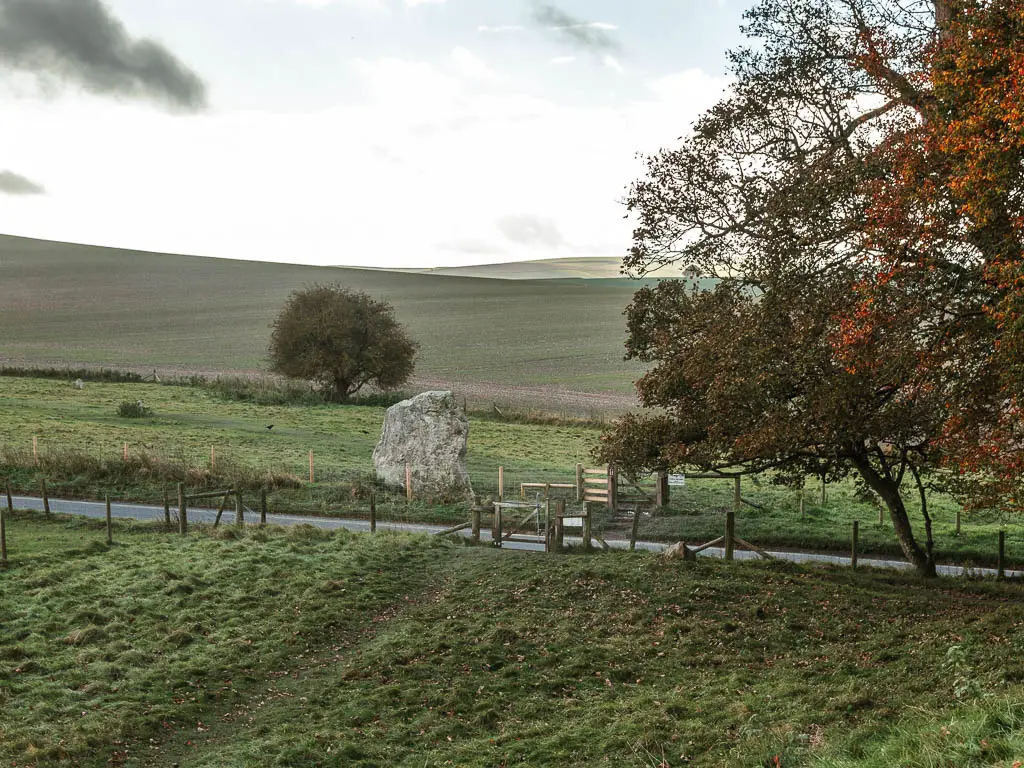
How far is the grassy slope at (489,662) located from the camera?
38.2 ft

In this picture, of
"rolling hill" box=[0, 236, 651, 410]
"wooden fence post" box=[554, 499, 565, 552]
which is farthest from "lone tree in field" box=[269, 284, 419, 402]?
"wooden fence post" box=[554, 499, 565, 552]

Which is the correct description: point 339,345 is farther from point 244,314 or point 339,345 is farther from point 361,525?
point 244,314

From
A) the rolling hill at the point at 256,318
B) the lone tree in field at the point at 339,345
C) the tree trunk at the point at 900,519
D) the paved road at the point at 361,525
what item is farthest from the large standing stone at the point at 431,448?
the lone tree in field at the point at 339,345

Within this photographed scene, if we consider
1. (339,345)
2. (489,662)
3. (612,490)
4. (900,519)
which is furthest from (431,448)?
(339,345)

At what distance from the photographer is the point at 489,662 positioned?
16.1 meters

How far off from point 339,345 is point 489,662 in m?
54.0

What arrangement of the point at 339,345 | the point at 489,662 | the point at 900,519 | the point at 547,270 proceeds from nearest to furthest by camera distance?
the point at 489,662
the point at 900,519
the point at 339,345
the point at 547,270

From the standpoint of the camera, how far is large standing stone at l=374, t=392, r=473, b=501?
3450cm

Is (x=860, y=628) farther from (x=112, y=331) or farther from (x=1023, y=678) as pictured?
(x=112, y=331)

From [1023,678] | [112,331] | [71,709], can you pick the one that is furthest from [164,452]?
[112,331]

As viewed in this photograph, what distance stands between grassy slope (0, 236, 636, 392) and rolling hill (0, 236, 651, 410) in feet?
0.62

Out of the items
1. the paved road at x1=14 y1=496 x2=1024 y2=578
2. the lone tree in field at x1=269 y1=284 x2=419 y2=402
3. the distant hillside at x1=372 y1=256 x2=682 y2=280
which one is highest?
the distant hillside at x1=372 y1=256 x2=682 y2=280

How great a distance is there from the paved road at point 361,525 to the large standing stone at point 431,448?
11.4 ft

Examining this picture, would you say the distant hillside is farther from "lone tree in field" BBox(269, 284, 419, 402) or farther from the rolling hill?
"lone tree in field" BBox(269, 284, 419, 402)
